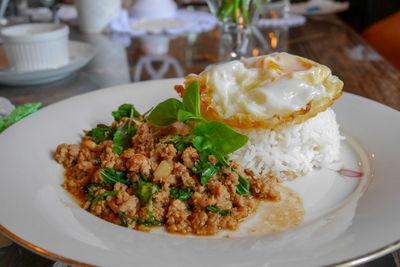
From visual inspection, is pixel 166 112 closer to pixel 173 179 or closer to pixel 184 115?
pixel 184 115

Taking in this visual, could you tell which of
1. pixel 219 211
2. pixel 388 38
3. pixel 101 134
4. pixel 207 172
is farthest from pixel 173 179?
pixel 388 38

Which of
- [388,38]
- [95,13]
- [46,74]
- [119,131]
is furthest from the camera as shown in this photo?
[388,38]

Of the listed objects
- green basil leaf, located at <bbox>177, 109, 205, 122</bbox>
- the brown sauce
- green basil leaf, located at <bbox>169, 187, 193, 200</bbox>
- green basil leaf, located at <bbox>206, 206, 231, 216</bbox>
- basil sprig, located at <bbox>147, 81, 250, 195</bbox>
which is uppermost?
green basil leaf, located at <bbox>177, 109, 205, 122</bbox>

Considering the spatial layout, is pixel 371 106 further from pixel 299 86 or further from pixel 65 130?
pixel 65 130

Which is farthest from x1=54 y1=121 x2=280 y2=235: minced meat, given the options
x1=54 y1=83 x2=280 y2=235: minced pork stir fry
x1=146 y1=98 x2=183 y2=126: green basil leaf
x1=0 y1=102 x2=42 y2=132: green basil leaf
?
x1=0 y1=102 x2=42 y2=132: green basil leaf

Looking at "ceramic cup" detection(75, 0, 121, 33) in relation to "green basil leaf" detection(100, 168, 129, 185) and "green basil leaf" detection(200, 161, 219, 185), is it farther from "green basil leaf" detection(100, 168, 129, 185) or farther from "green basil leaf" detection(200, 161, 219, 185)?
"green basil leaf" detection(200, 161, 219, 185)

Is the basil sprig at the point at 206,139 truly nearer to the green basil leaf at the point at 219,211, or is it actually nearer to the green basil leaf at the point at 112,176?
the green basil leaf at the point at 219,211
